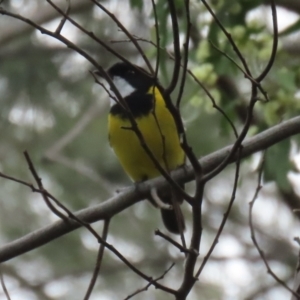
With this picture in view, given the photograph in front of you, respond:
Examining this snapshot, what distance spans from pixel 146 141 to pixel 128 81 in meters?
0.49

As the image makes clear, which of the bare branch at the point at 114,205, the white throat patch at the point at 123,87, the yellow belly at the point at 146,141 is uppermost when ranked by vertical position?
the white throat patch at the point at 123,87

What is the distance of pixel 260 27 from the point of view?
393 cm

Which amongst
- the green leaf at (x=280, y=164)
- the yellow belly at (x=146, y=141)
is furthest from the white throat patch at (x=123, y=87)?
the green leaf at (x=280, y=164)

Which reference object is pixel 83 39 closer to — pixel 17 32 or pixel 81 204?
pixel 17 32

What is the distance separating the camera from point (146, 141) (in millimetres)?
3535

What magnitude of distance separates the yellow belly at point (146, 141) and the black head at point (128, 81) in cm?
15

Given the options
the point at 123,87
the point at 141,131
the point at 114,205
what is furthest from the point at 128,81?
the point at 114,205

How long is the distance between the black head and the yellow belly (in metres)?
0.15

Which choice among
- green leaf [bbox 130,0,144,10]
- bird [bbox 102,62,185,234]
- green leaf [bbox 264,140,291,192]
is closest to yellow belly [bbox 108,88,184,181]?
bird [bbox 102,62,185,234]

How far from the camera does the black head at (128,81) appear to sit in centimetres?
383

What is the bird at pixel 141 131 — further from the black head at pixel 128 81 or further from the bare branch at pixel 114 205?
the bare branch at pixel 114 205

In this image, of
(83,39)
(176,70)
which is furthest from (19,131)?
(176,70)

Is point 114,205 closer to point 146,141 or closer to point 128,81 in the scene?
point 146,141

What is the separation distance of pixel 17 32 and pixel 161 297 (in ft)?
8.57
